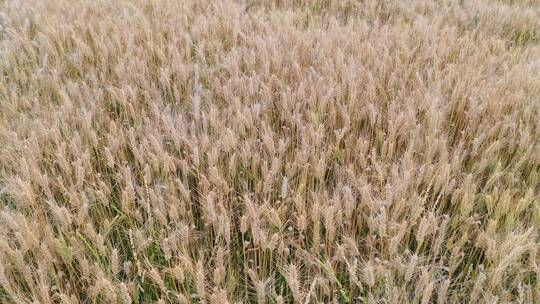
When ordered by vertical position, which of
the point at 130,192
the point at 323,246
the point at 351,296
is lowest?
the point at 351,296

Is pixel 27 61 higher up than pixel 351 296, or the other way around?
pixel 27 61

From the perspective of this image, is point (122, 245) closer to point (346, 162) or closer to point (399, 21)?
point (346, 162)

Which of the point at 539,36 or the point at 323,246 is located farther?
the point at 539,36

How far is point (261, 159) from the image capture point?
2184 mm

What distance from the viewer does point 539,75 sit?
291cm

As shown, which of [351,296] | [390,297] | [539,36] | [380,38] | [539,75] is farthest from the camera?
[539,36]

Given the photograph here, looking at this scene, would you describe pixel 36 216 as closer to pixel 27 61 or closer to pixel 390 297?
pixel 390 297

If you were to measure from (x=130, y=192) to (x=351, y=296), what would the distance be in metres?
0.94

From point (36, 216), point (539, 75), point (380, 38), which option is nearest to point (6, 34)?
point (36, 216)

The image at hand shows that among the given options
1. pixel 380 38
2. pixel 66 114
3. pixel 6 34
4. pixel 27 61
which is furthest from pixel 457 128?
pixel 6 34

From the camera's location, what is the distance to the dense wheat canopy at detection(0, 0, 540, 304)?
5.47 feet

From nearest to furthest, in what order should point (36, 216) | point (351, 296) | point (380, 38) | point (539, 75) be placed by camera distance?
1. point (351, 296)
2. point (36, 216)
3. point (539, 75)
4. point (380, 38)

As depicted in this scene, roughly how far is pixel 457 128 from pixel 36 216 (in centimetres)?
216

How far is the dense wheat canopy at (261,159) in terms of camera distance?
1.67 m
